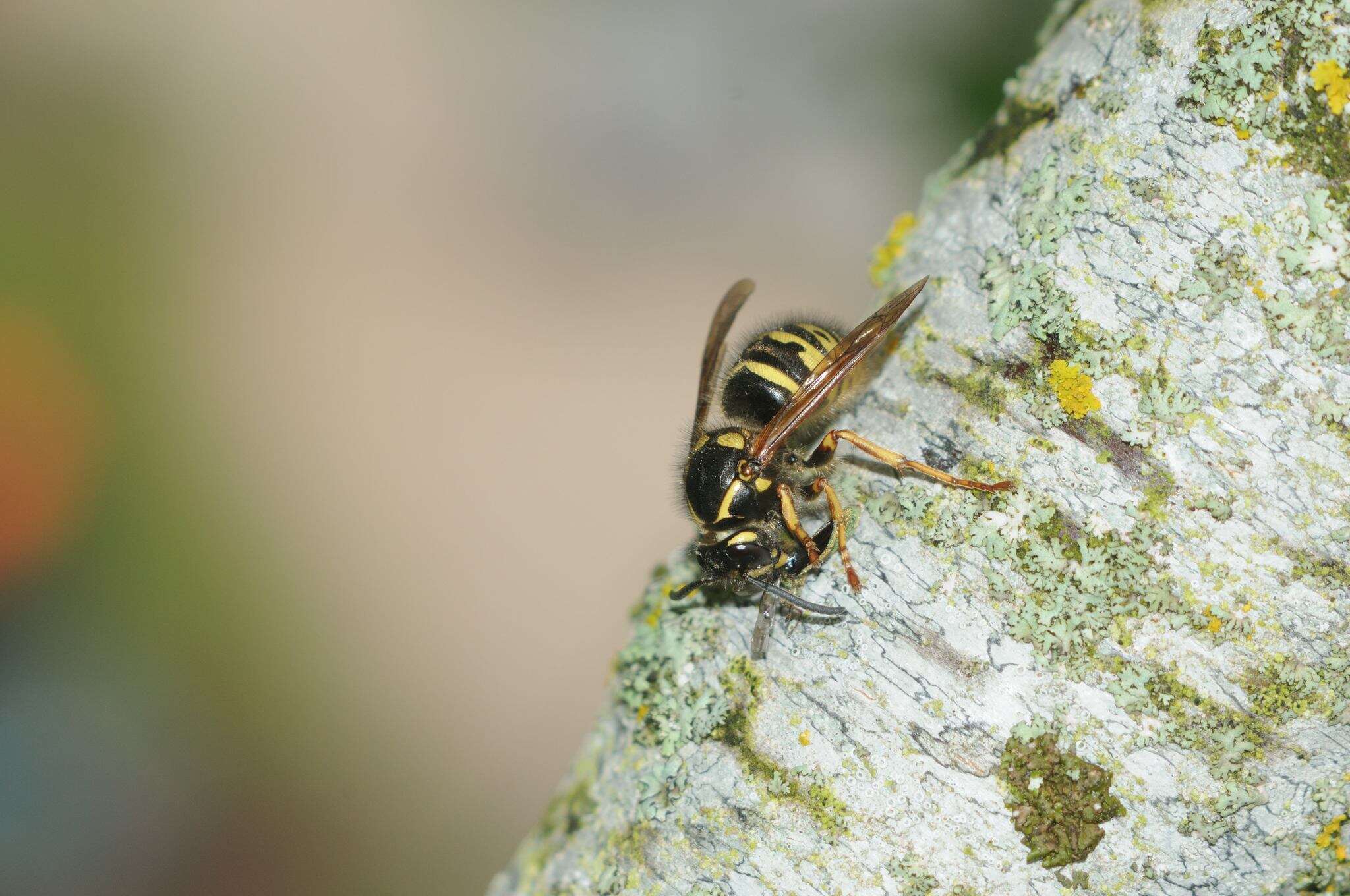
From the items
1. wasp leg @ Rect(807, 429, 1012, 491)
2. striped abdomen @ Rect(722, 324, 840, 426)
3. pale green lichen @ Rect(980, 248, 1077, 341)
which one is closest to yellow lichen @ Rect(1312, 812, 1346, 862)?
wasp leg @ Rect(807, 429, 1012, 491)

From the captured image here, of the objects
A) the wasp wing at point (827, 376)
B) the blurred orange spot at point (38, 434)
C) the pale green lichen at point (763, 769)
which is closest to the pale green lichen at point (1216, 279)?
the wasp wing at point (827, 376)

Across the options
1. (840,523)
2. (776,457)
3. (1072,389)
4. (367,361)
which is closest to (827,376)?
(776,457)

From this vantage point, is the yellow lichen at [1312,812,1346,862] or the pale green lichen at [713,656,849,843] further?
the pale green lichen at [713,656,849,843]

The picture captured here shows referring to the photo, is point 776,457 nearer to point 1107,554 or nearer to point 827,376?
point 827,376

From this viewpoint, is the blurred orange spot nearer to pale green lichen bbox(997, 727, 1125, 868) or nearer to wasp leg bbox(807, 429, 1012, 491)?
wasp leg bbox(807, 429, 1012, 491)

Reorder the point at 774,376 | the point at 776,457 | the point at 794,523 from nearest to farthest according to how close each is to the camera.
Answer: the point at 794,523 < the point at 776,457 < the point at 774,376

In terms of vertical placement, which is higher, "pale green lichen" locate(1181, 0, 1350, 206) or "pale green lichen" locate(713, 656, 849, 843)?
"pale green lichen" locate(1181, 0, 1350, 206)

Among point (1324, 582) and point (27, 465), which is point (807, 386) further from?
point (27, 465)

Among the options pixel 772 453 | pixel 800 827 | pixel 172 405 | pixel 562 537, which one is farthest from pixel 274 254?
pixel 800 827
